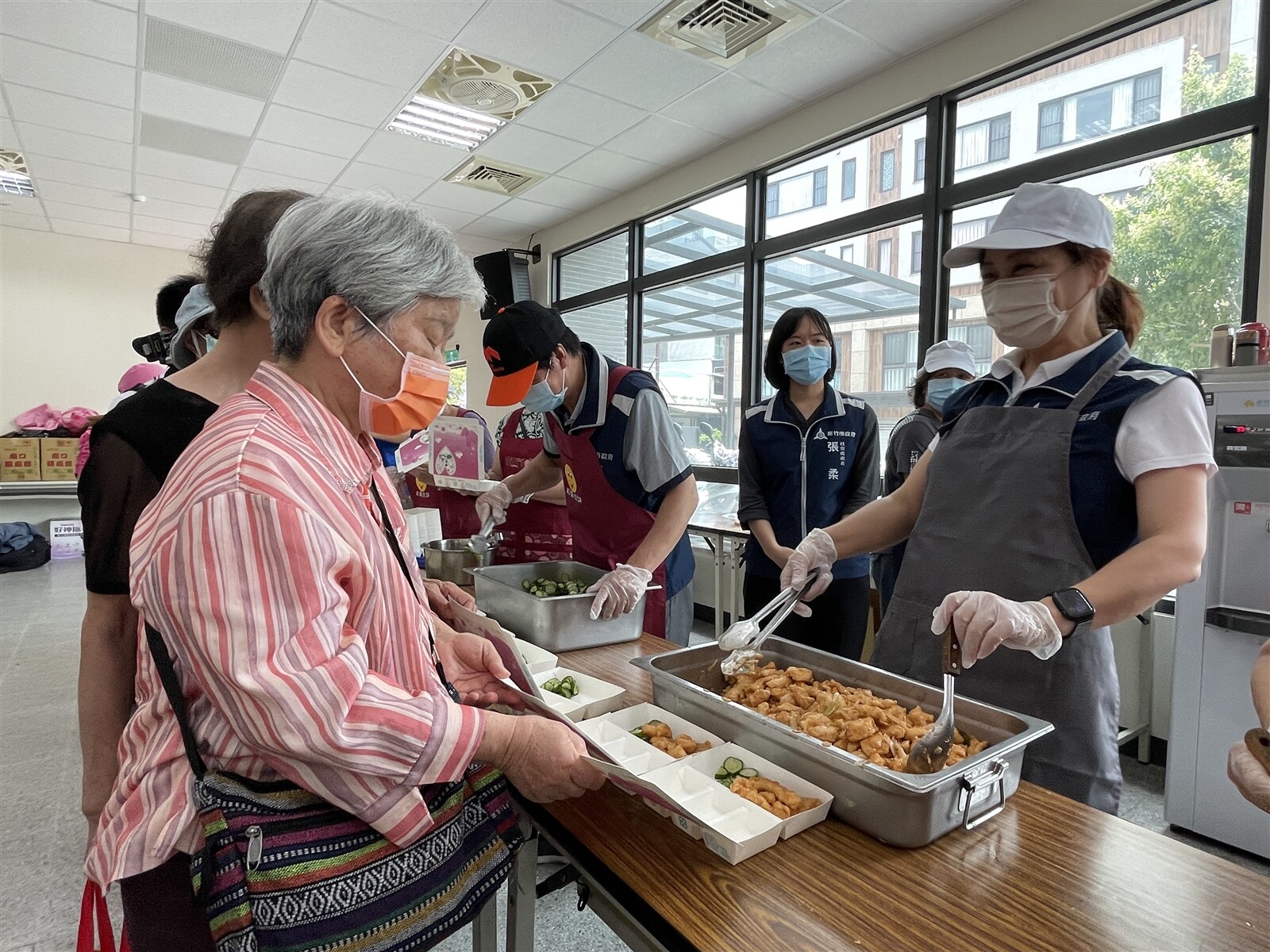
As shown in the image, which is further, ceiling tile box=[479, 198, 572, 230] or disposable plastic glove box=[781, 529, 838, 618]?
ceiling tile box=[479, 198, 572, 230]

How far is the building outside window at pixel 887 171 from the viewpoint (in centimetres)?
414

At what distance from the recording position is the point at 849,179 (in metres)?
4.43

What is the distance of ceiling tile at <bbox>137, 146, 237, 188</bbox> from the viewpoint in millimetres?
5223

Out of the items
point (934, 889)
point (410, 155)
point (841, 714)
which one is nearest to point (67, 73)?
point (410, 155)

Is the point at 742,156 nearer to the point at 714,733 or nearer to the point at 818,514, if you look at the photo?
the point at 818,514

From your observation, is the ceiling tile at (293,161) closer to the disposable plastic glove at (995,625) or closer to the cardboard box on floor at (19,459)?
the cardboard box on floor at (19,459)

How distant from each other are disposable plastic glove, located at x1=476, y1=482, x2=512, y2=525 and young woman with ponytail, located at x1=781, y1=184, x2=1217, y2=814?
1629mm

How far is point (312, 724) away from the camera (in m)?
0.73

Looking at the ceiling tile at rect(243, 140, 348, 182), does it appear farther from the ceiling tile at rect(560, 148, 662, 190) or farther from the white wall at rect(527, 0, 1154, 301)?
the white wall at rect(527, 0, 1154, 301)

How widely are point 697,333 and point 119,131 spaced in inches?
169

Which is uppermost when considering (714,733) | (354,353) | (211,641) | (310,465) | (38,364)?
(38,364)

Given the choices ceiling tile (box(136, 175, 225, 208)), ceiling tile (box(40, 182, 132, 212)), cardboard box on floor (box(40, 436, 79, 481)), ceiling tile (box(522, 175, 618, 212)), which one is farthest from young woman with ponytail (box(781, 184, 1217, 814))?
cardboard box on floor (box(40, 436, 79, 481))

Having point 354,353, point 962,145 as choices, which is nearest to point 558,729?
point 354,353

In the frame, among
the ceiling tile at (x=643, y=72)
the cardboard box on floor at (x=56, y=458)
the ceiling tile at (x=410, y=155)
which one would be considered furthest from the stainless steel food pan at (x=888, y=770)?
the cardboard box on floor at (x=56, y=458)
